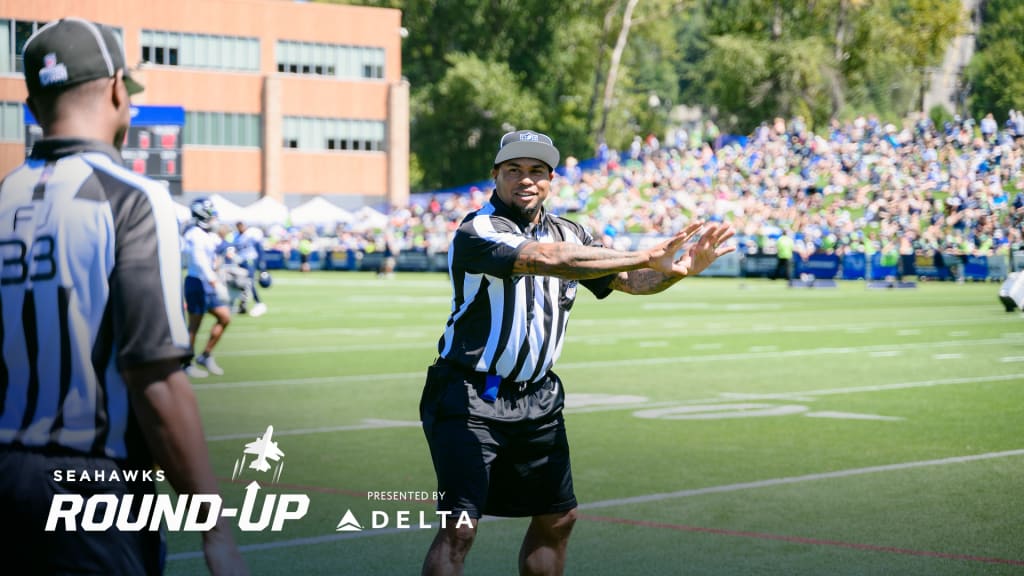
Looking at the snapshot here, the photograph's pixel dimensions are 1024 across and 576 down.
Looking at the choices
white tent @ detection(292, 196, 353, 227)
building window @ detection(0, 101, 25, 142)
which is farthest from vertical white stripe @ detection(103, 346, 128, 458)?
white tent @ detection(292, 196, 353, 227)

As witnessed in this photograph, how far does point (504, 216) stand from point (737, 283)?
3789 cm

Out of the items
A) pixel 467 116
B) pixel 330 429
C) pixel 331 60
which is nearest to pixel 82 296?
pixel 330 429

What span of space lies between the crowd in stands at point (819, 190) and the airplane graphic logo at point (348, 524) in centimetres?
3220

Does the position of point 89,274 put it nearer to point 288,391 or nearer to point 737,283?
point 288,391

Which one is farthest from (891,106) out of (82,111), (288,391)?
(82,111)

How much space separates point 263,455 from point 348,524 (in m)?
2.73

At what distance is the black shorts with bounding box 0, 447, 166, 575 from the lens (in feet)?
10.8

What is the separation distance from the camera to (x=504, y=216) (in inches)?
228

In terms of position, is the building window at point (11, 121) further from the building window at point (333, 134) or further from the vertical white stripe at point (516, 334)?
the vertical white stripe at point (516, 334)

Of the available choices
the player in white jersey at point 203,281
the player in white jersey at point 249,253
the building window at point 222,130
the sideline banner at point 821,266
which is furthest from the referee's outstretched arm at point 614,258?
the building window at point 222,130

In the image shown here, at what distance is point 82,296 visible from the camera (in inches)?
128

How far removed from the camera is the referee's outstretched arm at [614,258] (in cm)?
544

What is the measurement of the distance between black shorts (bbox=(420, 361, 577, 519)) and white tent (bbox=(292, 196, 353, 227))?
6011 centimetres

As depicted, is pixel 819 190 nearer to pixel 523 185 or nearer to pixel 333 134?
pixel 333 134
